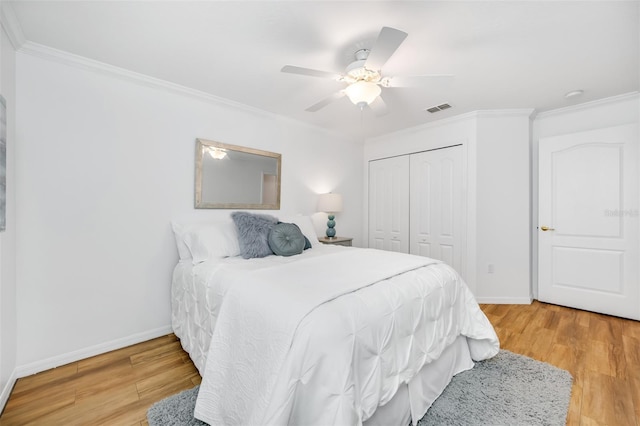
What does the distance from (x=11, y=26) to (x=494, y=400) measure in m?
3.77

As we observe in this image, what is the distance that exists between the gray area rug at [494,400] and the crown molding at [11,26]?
2480 mm

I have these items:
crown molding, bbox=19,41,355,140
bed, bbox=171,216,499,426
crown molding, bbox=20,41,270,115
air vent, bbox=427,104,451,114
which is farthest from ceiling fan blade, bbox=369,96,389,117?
crown molding, bbox=20,41,270,115

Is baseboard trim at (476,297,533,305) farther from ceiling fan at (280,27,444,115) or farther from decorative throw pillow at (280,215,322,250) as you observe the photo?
ceiling fan at (280,27,444,115)

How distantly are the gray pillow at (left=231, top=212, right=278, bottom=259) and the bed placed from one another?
25 centimetres

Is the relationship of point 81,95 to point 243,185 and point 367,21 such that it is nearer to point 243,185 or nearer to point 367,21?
point 243,185

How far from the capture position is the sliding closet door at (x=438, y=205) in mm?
3586

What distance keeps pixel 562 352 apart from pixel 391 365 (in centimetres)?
190

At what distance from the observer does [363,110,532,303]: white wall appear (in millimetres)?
3369

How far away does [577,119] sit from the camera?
127 inches

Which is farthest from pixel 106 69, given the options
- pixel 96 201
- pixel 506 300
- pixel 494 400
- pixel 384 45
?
pixel 506 300

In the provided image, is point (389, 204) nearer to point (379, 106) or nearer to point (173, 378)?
point (379, 106)

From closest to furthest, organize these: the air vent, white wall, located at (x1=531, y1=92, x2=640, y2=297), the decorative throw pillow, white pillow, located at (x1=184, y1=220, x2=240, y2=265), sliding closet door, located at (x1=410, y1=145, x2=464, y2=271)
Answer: white pillow, located at (x1=184, y1=220, x2=240, y2=265)
white wall, located at (x1=531, y1=92, x2=640, y2=297)
the decorative throw pillow
the air vent
sliding closet door, located at (x1=410, y1=145, x2=464, y2=271)

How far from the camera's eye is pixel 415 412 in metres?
1.46

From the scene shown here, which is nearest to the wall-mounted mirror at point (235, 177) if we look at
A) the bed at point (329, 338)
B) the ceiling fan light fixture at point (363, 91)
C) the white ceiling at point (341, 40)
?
the white ceiling at point (341, 40)
